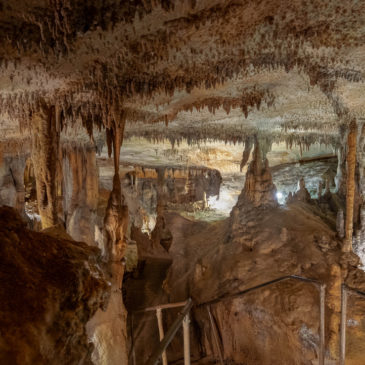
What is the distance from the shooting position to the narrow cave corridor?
1.49 m

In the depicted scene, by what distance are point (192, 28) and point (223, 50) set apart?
0.73 meters

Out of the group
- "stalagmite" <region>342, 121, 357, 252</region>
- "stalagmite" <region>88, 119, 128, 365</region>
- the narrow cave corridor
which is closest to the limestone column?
the narrow cave corridor

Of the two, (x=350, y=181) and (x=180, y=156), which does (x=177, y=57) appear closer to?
(x=350, y=181)

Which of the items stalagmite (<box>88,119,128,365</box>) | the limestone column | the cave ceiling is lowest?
stalagmite (<box>88,119,128,365</box>)

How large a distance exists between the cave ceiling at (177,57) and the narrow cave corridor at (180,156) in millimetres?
22

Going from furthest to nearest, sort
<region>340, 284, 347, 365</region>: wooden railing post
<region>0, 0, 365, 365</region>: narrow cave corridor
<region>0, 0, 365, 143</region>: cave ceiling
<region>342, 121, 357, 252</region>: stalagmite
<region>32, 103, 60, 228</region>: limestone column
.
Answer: <region>342, 121, 357, 252</region>: stalagmite, <region>32, 103, 60, 228</region>: limestone column, <region>0, 0, 365, 143</region>: cave ceiling, <region>340, 284, 347, 365</region>: wooden railing post, <region>0, 0, 365, 365</region>: narrow cave corridor

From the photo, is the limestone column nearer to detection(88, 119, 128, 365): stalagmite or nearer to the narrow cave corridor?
the narrow cave corridor

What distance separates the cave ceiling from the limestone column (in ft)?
1.88

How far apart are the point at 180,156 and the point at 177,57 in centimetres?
855

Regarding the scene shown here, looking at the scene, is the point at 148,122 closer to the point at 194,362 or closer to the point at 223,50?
the point at 223,50

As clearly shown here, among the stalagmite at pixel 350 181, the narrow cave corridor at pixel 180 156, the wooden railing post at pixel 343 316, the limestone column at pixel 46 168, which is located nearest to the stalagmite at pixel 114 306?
the narrow cave corridor at pixel 180 156

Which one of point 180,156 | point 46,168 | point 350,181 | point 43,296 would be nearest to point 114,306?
point 46,168

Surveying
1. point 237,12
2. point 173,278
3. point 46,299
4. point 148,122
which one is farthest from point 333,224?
point 46,299

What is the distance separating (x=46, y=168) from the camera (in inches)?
196
